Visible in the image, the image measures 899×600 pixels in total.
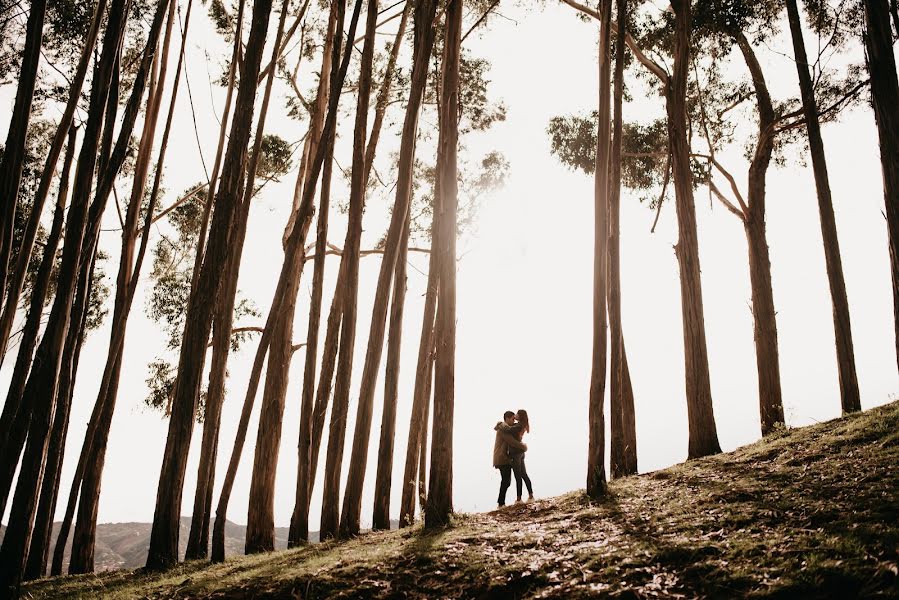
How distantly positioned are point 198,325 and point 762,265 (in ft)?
33.2

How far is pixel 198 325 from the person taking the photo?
6652 millimetres

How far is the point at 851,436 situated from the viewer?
6.30 m

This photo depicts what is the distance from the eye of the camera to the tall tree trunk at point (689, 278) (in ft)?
28.8

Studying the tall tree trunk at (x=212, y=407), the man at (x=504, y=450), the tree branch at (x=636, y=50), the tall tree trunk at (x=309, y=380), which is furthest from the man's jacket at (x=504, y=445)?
the tree branch at (x=636, y=50)

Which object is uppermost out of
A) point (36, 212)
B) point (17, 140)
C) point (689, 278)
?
point (36, 212)

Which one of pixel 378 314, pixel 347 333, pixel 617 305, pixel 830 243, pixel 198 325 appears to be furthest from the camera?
pixel 830 243

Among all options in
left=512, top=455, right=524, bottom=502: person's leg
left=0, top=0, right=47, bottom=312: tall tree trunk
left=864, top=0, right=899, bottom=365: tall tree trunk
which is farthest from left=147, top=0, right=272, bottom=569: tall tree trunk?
left=864, top=0, right=899, bottom=365: tall tree trunk

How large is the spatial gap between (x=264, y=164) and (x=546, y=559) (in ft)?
35.2

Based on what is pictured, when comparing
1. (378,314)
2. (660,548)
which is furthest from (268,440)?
(660,548)

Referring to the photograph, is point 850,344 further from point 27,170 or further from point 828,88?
point 27,170

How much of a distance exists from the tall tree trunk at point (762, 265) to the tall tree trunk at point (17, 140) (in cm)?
1024

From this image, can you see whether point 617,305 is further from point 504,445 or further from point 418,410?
point 418,410

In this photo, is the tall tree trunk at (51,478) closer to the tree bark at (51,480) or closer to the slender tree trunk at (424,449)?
the tree bark at (51,480)

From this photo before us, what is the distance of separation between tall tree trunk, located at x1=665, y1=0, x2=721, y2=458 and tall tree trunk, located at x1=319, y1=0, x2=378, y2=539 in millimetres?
5151
